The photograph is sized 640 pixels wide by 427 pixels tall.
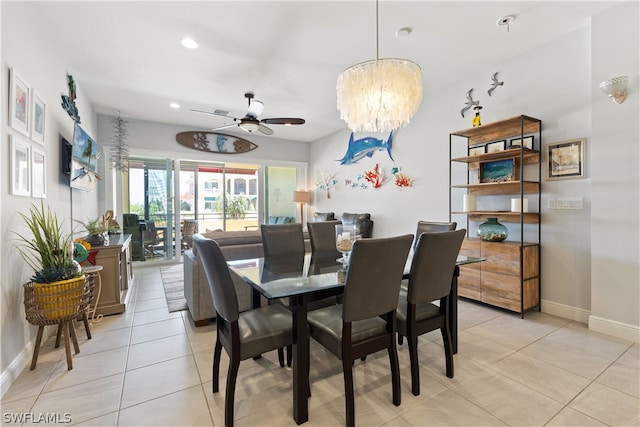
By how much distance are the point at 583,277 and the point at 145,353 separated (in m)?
4.07

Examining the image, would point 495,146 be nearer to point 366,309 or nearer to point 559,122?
point 559,122

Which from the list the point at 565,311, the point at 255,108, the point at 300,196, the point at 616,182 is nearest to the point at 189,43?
the point at 255,108

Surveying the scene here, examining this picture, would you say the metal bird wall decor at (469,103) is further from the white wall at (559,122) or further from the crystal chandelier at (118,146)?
the crystal chandelier at (118,146)

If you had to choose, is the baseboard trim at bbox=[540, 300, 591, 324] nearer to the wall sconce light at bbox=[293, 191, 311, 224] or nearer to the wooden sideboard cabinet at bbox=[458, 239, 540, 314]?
the wooden sideboard cabinet at bbox=[458, 239, 540, 314]

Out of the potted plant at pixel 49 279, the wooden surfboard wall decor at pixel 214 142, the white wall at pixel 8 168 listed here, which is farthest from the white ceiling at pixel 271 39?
the potted plant at pixel 49 279

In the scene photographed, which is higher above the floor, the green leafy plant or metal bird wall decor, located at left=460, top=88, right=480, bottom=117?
metal bird wall decor, located at left=460, top=88, right=480, bottom=117

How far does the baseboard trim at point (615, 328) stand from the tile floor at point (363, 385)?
12 cm

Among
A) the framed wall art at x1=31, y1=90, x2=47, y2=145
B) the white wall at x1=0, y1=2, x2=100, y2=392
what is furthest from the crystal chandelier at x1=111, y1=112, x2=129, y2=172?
the framed wall art at x1=31, y1=90, x2=47, y2=145

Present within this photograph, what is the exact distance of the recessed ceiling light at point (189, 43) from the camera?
2.83m

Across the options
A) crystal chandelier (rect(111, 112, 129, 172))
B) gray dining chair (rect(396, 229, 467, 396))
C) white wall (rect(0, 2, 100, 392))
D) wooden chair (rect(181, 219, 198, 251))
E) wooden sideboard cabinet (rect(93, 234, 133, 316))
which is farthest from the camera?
wooden chair (rect(181, 219, 198, 251))

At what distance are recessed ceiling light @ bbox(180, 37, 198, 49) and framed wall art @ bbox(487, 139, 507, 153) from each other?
135 inches

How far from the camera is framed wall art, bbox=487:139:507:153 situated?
10.8 ft

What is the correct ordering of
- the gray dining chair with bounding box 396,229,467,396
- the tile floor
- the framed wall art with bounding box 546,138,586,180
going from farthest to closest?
the framed wall art with bounding box 546,138,586,180 < the gray dining chair with bounding box 396,229,467,396 < the tile floor

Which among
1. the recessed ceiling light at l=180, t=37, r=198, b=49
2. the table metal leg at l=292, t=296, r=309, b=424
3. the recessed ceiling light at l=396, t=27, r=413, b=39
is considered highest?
the recessed ceiling light at l=396, t=27, r=413, b=39
